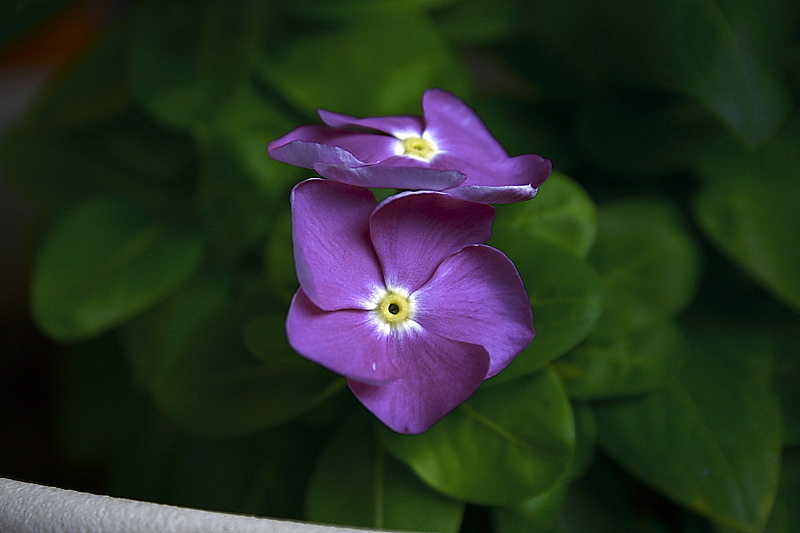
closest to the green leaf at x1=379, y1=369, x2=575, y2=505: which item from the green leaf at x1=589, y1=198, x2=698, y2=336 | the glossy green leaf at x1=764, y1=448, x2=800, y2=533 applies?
the green leaf at x1=589, y1=198, x2=698, y2=336

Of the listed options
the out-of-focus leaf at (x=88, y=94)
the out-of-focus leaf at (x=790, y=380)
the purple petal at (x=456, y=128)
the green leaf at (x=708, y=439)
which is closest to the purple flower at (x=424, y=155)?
the purple petal at (x=456, y=128)

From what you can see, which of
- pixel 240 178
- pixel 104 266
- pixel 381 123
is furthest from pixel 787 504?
pixel 104 266

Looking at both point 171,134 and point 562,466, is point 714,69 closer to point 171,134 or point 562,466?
point 562,466

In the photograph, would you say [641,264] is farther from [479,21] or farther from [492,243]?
[479,21]

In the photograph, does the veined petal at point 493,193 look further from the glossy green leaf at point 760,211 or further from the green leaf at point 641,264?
the glossy green leaf at point 760,211

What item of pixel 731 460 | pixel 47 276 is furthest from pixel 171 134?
pixel 731 460
